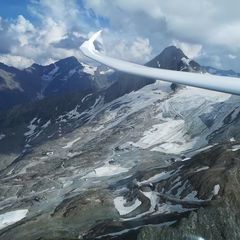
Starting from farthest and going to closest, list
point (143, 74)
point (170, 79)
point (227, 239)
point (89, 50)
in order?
point (227, 239) → point (89, 50) → point (143, 74) → point (170, 79)

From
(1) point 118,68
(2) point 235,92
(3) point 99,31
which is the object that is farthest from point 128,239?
(2) point 235,92

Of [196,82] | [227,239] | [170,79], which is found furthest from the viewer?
[227,239]

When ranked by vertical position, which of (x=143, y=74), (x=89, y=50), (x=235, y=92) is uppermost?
(x=89, y=50)

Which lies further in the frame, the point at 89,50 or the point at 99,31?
the point at 99,31

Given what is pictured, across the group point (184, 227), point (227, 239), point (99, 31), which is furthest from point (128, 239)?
point (99, 31)

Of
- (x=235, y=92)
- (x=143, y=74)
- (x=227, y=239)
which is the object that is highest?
(x=143, y=74)

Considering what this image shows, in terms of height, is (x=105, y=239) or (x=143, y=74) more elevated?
(x=143, y=74)

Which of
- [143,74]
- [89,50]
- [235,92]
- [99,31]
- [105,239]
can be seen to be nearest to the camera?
[235,92]

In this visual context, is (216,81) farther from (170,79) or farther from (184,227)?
(184,227)

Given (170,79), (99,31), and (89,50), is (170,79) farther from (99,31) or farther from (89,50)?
(99,31)
